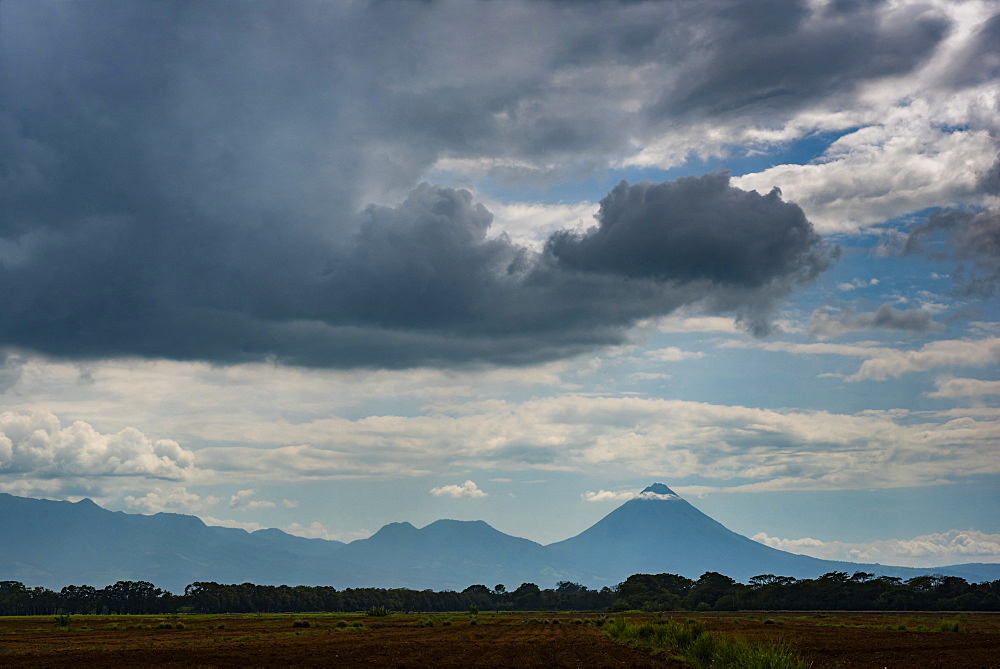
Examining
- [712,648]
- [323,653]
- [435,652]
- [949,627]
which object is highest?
[712,648]

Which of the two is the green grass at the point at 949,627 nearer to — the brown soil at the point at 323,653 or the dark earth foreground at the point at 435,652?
the dark earth foreground at the point at 435,652

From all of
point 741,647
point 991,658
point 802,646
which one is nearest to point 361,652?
point 741,647

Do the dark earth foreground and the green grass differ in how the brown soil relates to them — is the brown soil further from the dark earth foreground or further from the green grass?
the green grass

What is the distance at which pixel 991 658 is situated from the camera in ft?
160

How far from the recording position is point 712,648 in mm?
43969

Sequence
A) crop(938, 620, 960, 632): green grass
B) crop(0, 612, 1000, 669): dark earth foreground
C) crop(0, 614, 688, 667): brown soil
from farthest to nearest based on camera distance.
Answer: crop(938, 620, 960, 632): green grass → crop(0, 612, 1000, 669): dark earth foreground → crop(0, 614, 688, 667): brown soil

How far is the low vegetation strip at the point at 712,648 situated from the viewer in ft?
109

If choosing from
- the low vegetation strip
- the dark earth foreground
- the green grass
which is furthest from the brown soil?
the green grass

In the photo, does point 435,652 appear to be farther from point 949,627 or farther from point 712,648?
point 949,627

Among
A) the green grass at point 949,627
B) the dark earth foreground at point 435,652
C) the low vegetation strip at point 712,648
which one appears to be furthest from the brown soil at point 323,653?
the green grass at point 949,627

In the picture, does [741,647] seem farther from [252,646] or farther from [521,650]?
[252,646]

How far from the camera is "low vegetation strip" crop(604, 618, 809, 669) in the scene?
109ft

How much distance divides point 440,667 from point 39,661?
2226 cm

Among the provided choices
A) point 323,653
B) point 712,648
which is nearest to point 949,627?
point 712,648
